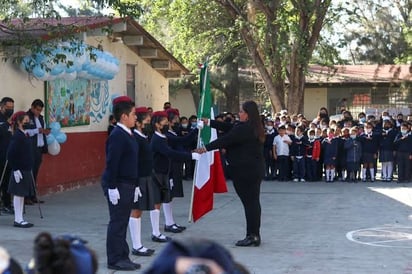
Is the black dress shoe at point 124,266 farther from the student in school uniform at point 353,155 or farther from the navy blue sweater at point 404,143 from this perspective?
the navy blue sweater at point 404,143

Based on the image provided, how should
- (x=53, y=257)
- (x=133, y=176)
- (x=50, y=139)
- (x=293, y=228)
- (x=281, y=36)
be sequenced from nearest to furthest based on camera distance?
1. (x=53, y=257)
2. (x=133, y=176)
3. (x=293, y=228)
4. (x=50, y=139)
5. (x=281, y=36)

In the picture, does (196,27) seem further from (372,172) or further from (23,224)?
(23,224)

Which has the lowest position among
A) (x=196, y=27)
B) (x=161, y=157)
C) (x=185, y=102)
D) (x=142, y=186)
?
(x=142, y=186)

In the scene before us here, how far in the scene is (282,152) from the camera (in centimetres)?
1777

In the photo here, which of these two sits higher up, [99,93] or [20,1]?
[20,1]

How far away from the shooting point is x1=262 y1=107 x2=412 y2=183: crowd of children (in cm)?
1730

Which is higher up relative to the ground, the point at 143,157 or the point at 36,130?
the point at 36,130

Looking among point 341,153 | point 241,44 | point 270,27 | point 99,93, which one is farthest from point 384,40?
point 99,93

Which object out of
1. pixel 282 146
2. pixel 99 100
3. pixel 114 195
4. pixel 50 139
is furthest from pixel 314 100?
pixel 114 195

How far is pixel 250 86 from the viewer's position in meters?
35.3

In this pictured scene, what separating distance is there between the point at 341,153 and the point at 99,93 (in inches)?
252

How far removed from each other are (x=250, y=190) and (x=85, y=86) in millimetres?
7955

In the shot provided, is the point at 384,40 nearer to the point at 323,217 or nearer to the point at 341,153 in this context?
the point at 341,153

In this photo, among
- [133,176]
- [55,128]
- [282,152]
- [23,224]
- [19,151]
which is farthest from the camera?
[282,152]
